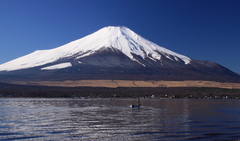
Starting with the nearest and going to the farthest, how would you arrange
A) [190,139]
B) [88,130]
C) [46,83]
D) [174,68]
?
[190,139] → [88,130] → [46,83] → [174,68]

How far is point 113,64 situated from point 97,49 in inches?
1036

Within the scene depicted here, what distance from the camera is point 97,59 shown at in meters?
154

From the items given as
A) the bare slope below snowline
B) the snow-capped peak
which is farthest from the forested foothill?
the snow-capped peak

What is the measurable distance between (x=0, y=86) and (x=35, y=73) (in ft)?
114

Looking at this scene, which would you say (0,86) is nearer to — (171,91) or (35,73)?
(35,73)

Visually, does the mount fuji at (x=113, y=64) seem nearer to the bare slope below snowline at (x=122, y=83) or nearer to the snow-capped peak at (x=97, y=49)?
the snow-capped peak at (x=97, y=49)

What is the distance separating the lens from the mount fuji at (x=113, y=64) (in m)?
131

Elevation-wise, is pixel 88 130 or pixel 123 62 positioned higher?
pixel 123 62

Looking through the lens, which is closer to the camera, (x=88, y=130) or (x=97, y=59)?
(x=88, y=130)

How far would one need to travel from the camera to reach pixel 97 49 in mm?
171625

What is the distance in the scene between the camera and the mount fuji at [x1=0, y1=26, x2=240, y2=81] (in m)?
131

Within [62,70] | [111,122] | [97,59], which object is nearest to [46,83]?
[62,70]

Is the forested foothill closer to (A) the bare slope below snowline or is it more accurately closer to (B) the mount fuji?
(A) the bare slope below snowline

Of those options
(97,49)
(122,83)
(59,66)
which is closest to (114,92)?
(122,83)
